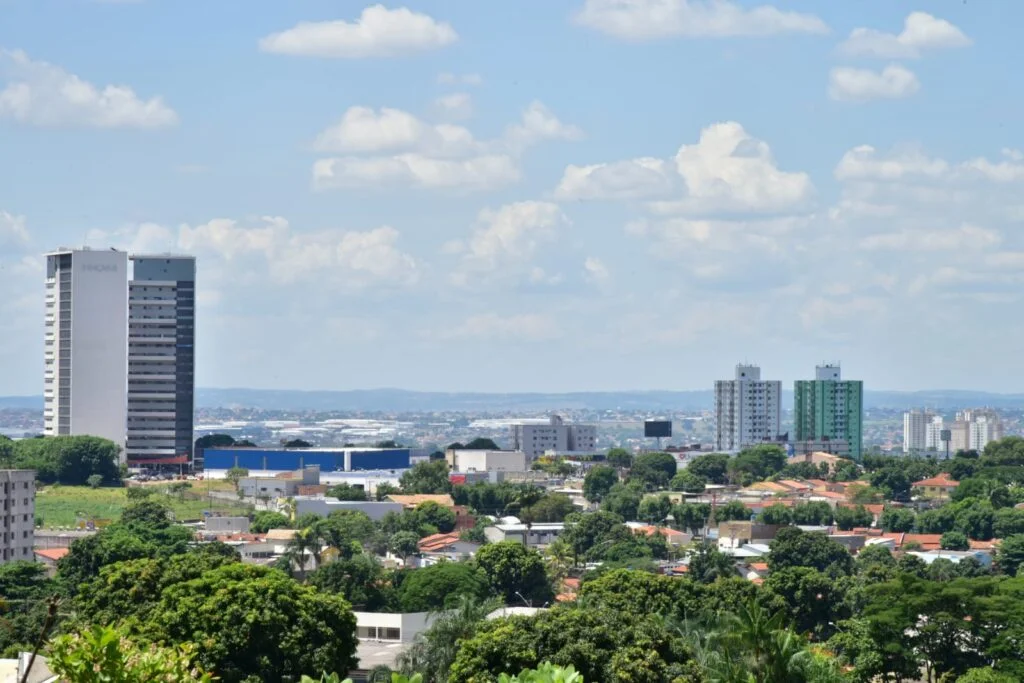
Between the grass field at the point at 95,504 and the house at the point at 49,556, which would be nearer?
the house at the point at 49,556

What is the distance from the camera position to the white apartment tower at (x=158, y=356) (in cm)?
12081

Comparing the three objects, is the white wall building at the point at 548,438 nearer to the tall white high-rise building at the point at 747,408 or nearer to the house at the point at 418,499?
the tall white high-rise building at the point at 747,408

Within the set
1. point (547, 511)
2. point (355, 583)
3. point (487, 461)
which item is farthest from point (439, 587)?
point (487, 461)

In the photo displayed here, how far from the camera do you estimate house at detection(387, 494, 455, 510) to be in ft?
308

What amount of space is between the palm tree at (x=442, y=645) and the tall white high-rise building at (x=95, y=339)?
83.9 metres

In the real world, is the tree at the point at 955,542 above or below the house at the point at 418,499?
below

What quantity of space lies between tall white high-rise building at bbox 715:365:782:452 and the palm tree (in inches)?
6133

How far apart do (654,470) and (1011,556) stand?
1938 inches

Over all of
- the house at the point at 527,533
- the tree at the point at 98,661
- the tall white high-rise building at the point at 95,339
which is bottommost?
the house at the point at 527,533

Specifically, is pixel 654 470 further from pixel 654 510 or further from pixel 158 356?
pixel 158 356

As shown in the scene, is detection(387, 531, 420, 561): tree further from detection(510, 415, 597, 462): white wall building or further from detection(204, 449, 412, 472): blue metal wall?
detection(510, 415, 597, 462): white wall building

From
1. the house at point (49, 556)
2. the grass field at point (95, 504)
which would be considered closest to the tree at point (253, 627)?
the house at point (49, 556)

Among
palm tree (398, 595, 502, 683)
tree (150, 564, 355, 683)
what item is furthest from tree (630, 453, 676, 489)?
tree (150, 564, 355, 683)

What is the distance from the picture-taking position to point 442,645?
1458 inches
